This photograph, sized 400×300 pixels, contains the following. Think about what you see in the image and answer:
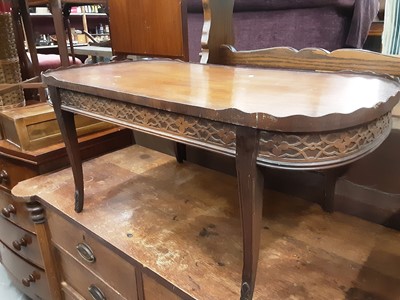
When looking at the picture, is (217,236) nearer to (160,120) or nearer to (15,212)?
(160,120)

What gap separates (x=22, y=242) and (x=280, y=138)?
3.79ft

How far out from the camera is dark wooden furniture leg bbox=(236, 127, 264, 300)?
52cm

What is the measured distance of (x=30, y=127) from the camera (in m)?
1.22

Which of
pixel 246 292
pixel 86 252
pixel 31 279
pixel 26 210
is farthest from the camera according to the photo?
pixel 31 279

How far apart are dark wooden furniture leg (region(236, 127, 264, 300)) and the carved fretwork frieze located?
16 millimetres

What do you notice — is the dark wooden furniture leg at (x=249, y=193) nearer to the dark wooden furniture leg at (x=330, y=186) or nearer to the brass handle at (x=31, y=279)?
the dark wooden furniture leg at (x=330, y=186)

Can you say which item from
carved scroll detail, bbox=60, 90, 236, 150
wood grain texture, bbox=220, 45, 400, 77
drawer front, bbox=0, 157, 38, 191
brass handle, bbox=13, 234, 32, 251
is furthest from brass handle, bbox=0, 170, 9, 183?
wood grain texture, bbox=220, 45, 400, 77

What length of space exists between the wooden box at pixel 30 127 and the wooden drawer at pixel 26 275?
0.47m

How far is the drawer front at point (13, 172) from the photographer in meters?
1.25

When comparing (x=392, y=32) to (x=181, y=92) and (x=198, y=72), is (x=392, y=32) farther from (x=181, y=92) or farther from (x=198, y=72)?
(x=181, y=92)

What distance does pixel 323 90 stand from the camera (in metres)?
0.62

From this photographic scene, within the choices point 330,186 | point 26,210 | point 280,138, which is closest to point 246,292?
point 280,138

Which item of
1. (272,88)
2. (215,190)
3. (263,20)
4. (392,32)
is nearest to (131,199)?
(215,190)

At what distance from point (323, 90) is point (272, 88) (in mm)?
94
